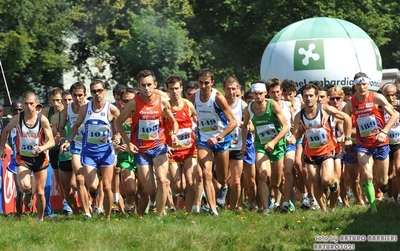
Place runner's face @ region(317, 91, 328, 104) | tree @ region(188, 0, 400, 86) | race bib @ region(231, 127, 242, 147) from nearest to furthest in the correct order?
race bib @ region(231, 127, 242, 147)
runner's face @ region(317, 91, 328, 104)
tree @ region(188, 0, 400, 86)

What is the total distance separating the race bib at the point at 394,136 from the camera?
14736mm

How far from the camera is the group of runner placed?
13148 millimetres

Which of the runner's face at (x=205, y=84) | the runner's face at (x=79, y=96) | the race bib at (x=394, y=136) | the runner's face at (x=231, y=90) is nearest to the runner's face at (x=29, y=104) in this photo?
the runner's face at (x=79, y=96)

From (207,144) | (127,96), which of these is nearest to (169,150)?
(207,144)

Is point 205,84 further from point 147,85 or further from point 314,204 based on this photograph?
point 314,204

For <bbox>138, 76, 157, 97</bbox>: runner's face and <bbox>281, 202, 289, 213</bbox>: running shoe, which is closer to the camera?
<bbox>138, 76, 157, 97</bbox>: runner's face

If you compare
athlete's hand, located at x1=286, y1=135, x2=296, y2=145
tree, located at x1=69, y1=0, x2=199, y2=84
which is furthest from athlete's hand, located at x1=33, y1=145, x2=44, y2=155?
tree, located at x1=69, y1=0, x2=199, y2=84

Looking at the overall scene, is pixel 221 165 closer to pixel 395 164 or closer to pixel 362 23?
pixel 395 164

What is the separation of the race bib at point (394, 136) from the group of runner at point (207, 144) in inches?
0.8

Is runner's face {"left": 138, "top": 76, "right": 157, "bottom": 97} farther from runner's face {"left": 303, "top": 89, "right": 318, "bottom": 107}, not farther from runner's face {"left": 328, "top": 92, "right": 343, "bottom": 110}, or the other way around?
runner's face {"left": 328, "top": 92, "right": 343, "bottom": 110}

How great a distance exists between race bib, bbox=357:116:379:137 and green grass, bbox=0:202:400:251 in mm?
1297

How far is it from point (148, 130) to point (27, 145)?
214 centimetres

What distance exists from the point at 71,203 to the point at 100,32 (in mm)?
25364

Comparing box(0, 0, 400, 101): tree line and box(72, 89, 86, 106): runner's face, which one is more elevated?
box(0, 0, 400, 101): tree line
